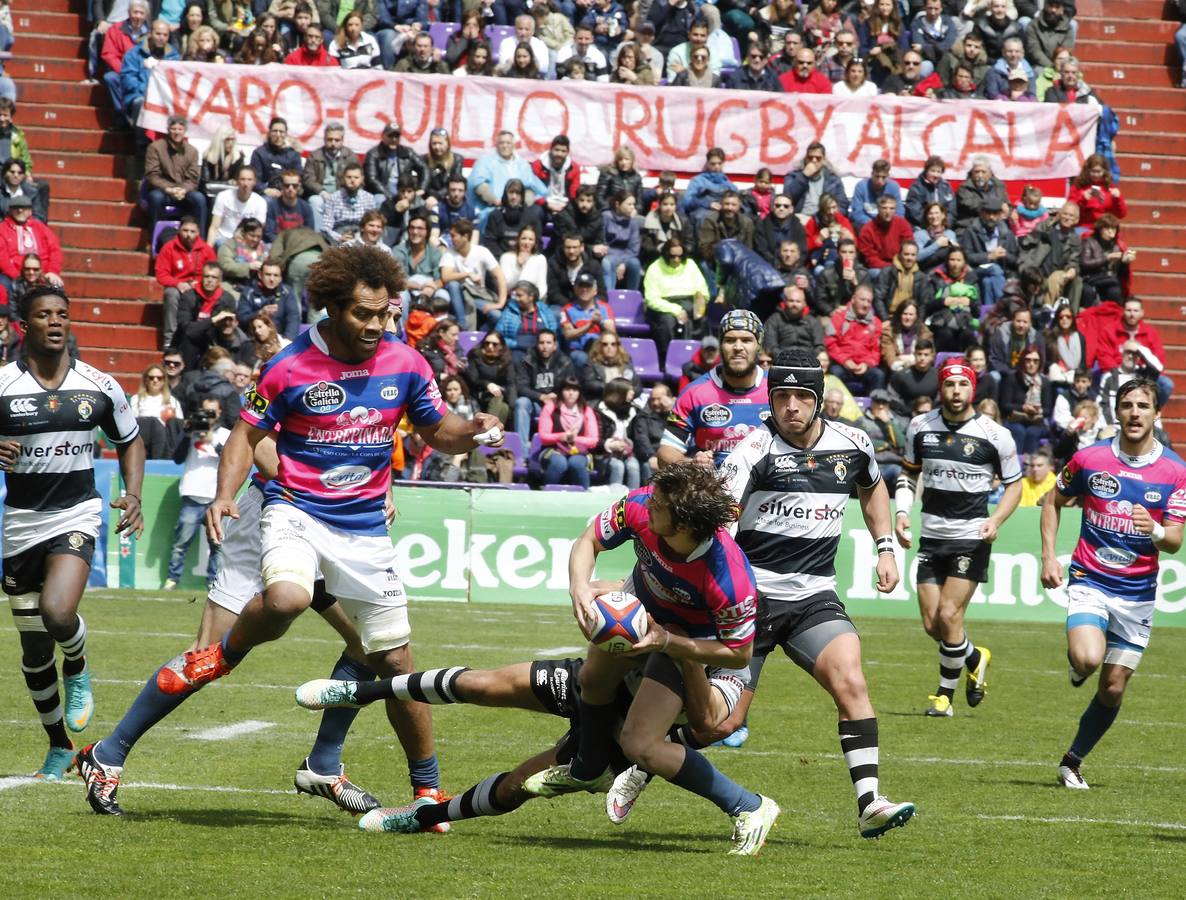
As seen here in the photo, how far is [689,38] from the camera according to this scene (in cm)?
2547

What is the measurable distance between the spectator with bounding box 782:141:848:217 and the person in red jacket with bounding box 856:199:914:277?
2.37ft

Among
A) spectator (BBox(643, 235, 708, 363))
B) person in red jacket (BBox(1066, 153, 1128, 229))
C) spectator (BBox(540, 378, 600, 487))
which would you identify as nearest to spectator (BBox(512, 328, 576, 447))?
spectator (BBox(540, 378, 600, 487))

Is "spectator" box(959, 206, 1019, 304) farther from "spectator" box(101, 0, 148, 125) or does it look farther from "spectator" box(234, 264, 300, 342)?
"spectator" box(101, 0, 148, 125)

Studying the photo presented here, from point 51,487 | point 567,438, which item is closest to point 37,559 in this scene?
point 51,487

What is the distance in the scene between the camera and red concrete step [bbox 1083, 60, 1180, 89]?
94.5ft

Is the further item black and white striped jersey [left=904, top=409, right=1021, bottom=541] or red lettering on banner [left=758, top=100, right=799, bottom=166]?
red lettering on banner [left=758, top=100, right=799, bottom=166]

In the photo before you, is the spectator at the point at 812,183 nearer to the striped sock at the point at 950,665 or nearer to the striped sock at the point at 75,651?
the striped sock at the point at 950,665

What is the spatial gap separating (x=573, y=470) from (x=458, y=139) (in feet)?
21.8

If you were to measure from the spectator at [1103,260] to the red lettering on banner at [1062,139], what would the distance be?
1561mm

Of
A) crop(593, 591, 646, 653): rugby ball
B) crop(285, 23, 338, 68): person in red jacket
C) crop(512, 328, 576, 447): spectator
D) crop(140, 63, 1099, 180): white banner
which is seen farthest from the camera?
crop(285, 23, 338, 68): person in red jacket

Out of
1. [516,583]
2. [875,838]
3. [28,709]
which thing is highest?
[875,838]

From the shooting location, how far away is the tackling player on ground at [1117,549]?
9750mm

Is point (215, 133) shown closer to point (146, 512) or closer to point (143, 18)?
point (143, 18)

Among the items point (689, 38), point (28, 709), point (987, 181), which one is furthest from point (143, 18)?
point (28, 709)
